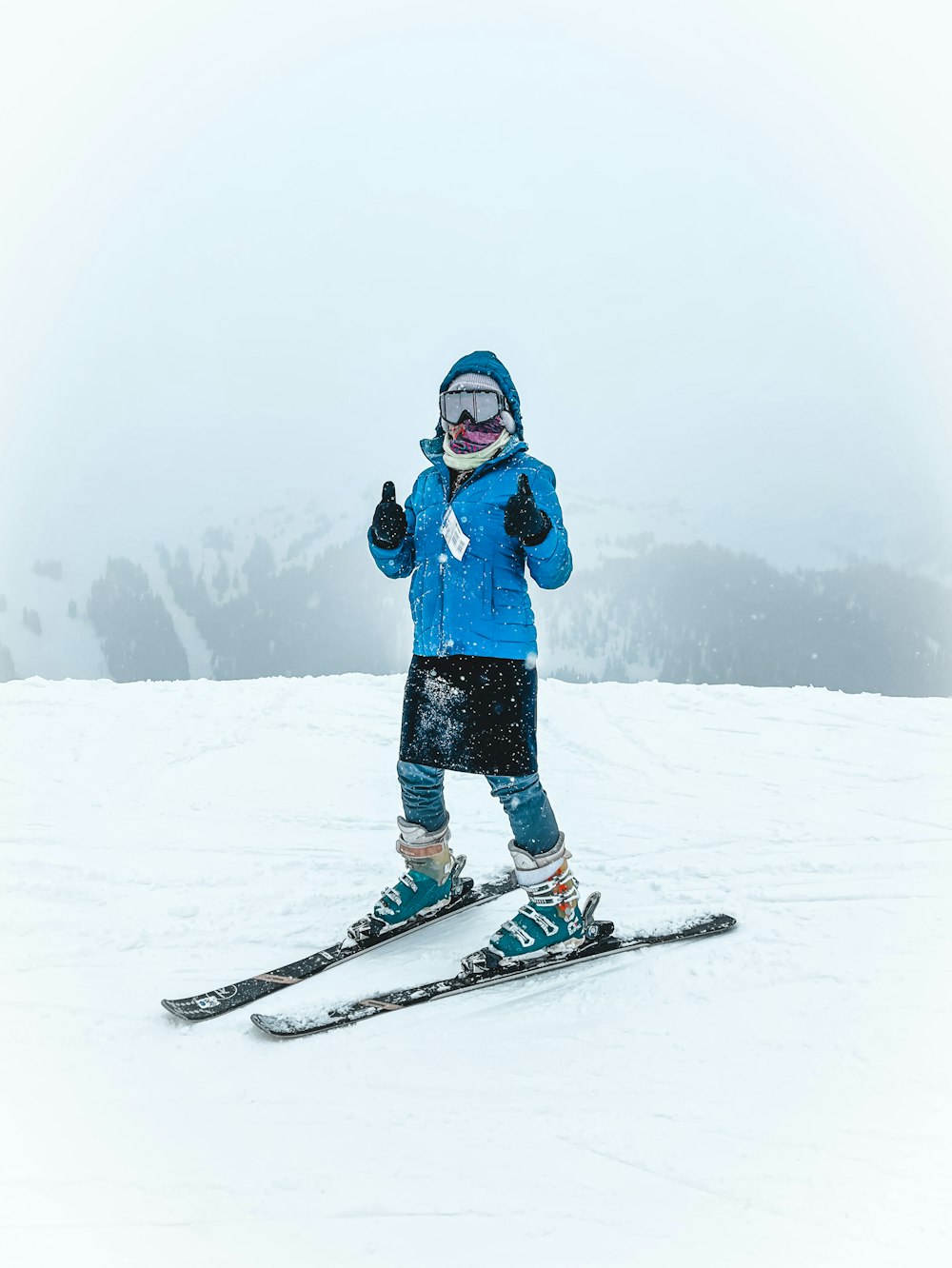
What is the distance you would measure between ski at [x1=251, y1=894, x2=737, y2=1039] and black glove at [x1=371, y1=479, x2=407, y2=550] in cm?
176

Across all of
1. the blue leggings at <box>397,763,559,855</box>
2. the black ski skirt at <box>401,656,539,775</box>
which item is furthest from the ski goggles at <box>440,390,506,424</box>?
the blue leggings at <box>397,763,559,855</box>

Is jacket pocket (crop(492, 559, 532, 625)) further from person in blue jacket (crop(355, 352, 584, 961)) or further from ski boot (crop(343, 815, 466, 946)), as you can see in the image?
ski boot (crop(343, 815, 466, 946))

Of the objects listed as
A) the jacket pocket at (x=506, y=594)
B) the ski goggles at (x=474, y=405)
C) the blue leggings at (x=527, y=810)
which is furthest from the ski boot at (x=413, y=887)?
the ski goggles at (x=474, y=405)

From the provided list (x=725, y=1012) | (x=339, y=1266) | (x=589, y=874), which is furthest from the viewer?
(x=589, y=874)

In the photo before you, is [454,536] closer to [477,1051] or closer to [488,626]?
[488,626]

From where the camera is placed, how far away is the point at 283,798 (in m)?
5.21

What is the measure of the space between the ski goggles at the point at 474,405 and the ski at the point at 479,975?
7.23 feet

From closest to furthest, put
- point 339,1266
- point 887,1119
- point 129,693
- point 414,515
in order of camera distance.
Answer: point 339,1266, point 887,1119, point 414,515, point 129,693

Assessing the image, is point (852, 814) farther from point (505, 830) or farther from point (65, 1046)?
point (65, 1046)

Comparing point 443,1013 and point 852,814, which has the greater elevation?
point 852,814

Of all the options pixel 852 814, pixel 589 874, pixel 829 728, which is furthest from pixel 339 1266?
pixel 829 728

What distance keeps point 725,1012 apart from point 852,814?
2.66m

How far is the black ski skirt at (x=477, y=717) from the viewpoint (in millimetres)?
3086

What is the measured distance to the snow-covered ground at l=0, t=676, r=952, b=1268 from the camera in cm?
188
